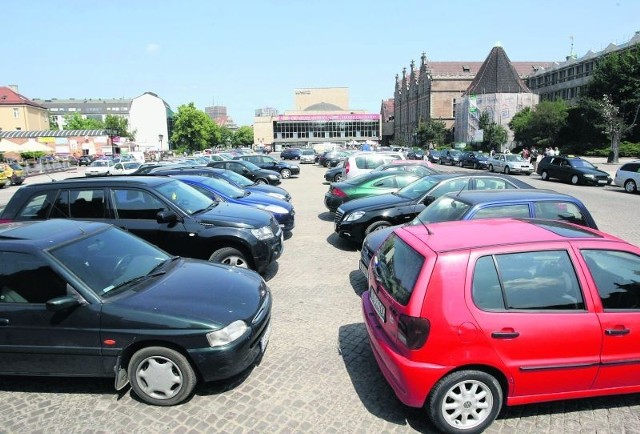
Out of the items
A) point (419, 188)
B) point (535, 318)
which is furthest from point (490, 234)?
point (419, 188)

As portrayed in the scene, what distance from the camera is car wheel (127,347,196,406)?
11.5 ft

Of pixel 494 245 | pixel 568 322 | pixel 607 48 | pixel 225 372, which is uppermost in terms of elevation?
pixel 607 48

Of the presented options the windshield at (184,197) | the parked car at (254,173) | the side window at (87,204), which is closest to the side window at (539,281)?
the windshield at (184,197)

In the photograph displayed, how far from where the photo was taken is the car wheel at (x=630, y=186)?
19.0 metres

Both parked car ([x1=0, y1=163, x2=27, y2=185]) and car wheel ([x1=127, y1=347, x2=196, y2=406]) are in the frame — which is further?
parked car ([x1=0, y1=163, x2=27, y2=185])

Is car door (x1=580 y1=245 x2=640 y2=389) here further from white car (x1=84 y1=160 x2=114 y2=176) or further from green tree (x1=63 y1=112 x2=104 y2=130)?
green tree (x1=63 y1=112 x2=104 y2=130)

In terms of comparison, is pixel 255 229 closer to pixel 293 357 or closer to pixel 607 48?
pixel 293 357

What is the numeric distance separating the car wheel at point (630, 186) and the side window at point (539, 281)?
65.8 ft

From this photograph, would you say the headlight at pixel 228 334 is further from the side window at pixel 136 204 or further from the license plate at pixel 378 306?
the side window at pixel 136 204

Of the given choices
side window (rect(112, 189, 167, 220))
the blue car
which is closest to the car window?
side window (rect(112, 189, 167, 220))

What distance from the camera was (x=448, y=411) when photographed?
312cm

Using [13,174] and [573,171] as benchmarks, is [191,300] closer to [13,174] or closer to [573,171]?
[573,171]

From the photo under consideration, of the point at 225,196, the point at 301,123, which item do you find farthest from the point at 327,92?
the point at 225,196

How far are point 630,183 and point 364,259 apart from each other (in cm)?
1909
